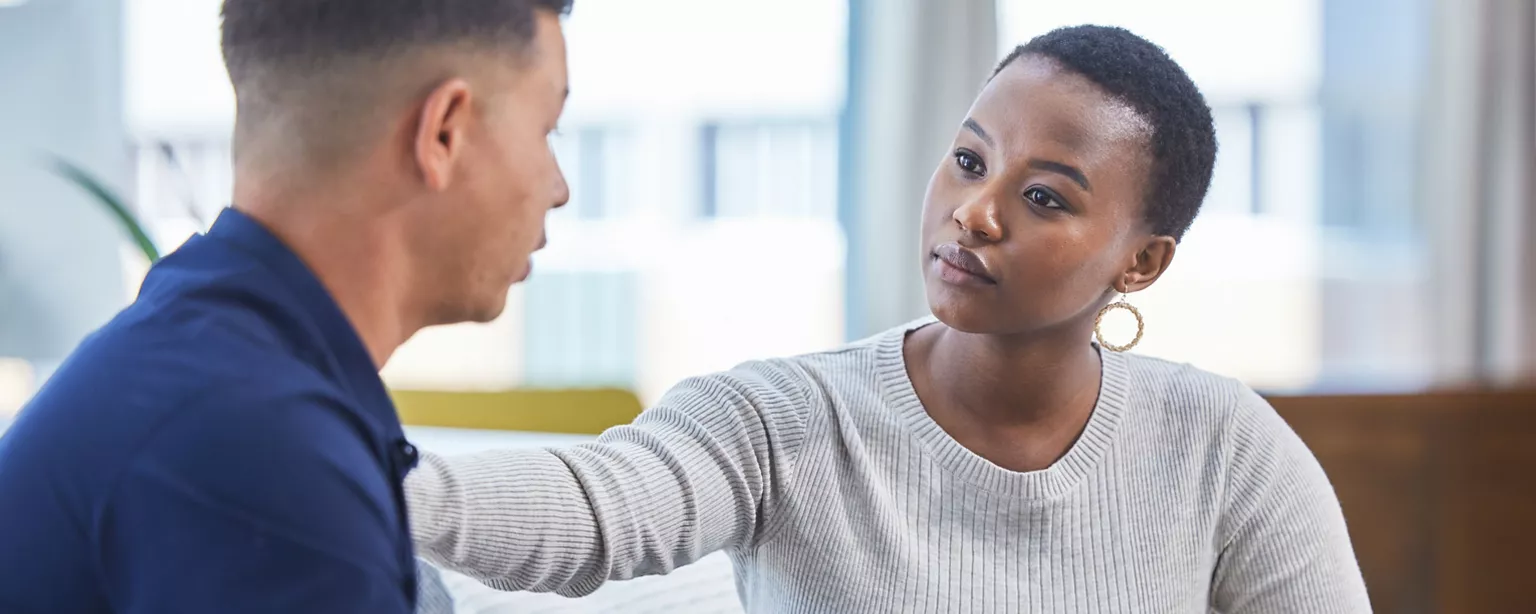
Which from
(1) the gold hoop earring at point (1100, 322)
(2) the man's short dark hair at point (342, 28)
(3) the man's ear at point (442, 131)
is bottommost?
(1) the gold hoop earring at point (1100, 322)

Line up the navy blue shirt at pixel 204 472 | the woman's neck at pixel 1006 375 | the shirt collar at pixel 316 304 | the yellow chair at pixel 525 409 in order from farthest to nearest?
the yellow chair at pixel 525 409 < the woman's neck at pixel 1006 375 < the shirt collar at pixel 316 304 < the navy blue shirt at pixel 204 472

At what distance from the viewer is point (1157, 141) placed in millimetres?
1321

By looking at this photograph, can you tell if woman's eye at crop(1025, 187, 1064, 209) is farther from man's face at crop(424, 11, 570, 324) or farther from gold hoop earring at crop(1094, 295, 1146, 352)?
man's face at crop(424, 11, 570, 324)

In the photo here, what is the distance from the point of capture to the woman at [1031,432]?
124 cm

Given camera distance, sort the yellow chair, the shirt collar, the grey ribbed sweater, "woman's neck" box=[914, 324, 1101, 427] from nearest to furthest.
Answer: the shirt collar, the grey ribbed sweater, "woman's neck" box=[914, 324, 1101, 427], the yellow chair

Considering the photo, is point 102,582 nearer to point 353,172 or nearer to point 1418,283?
point 353,172

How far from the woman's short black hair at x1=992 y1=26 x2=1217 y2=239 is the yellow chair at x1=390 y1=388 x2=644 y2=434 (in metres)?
1.19

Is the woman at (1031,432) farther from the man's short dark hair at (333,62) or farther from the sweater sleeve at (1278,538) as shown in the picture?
the man's short dark hair at (333,62)

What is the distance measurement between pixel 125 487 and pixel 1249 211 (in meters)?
2.78

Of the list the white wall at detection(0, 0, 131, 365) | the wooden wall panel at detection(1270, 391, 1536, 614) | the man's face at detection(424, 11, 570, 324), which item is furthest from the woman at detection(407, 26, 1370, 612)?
the white wall at detection(0, 0, 131, 365)

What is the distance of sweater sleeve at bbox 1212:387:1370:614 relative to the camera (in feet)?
4.33

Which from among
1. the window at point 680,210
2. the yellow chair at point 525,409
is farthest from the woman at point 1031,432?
the window at point 680,210

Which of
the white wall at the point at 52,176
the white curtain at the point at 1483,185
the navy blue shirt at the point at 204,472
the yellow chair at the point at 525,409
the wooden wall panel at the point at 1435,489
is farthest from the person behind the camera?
the white wall at the point at 52,176

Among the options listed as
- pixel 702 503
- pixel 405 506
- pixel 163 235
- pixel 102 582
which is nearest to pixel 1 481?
pixel 102 582
